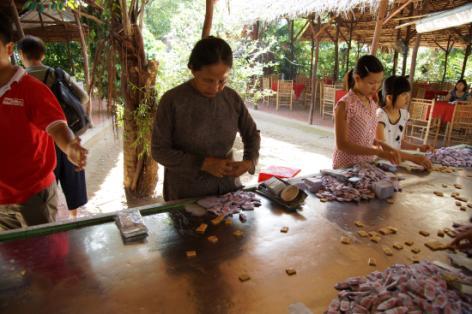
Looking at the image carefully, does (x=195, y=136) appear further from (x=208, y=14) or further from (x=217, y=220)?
(x=208, y=14)

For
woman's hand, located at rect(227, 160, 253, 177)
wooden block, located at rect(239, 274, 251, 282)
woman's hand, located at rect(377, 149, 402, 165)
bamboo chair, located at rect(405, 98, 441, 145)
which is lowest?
bamboo chair, located at rect(405, 98, 441, 145)

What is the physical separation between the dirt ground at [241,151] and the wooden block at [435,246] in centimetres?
348

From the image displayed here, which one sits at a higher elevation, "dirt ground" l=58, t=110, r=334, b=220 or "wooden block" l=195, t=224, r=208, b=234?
"wooden block" l=195, t=224, r=208, b=234

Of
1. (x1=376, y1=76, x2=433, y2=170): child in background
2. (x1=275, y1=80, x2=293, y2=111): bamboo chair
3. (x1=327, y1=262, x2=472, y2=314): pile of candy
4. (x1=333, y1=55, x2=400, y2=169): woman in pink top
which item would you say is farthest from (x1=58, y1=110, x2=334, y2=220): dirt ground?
(x1=327, y1=262, x2=472, y2=314): pile of candy

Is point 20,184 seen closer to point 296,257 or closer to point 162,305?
point 162,305

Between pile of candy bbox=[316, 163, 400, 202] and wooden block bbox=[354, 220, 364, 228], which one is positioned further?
pile of candy bbox=[316, 163, 400, 202]

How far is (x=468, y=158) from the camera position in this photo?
10.7 feet

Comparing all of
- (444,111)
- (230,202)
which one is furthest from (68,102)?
(444,111)

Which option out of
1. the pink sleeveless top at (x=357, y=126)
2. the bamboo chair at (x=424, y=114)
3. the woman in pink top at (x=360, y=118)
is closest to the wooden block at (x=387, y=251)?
the woman in pink top at (x=360, y=118)

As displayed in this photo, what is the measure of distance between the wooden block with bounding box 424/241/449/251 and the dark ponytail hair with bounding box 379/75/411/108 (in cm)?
176

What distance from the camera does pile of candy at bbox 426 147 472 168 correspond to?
317 cm

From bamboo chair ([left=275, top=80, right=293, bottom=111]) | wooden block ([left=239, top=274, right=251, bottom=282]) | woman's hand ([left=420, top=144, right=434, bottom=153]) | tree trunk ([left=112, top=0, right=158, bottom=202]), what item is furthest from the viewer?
bamboo chair ([left=275, top=80, right=293, bottom=111])

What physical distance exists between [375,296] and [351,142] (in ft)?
5.55

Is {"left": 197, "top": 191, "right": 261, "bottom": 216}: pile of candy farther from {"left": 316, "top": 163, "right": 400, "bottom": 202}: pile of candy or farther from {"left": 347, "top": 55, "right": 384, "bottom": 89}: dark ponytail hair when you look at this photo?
{"left": 347, "top": 55, "right": 384, "bottom": 89}: dark ponytail hair
